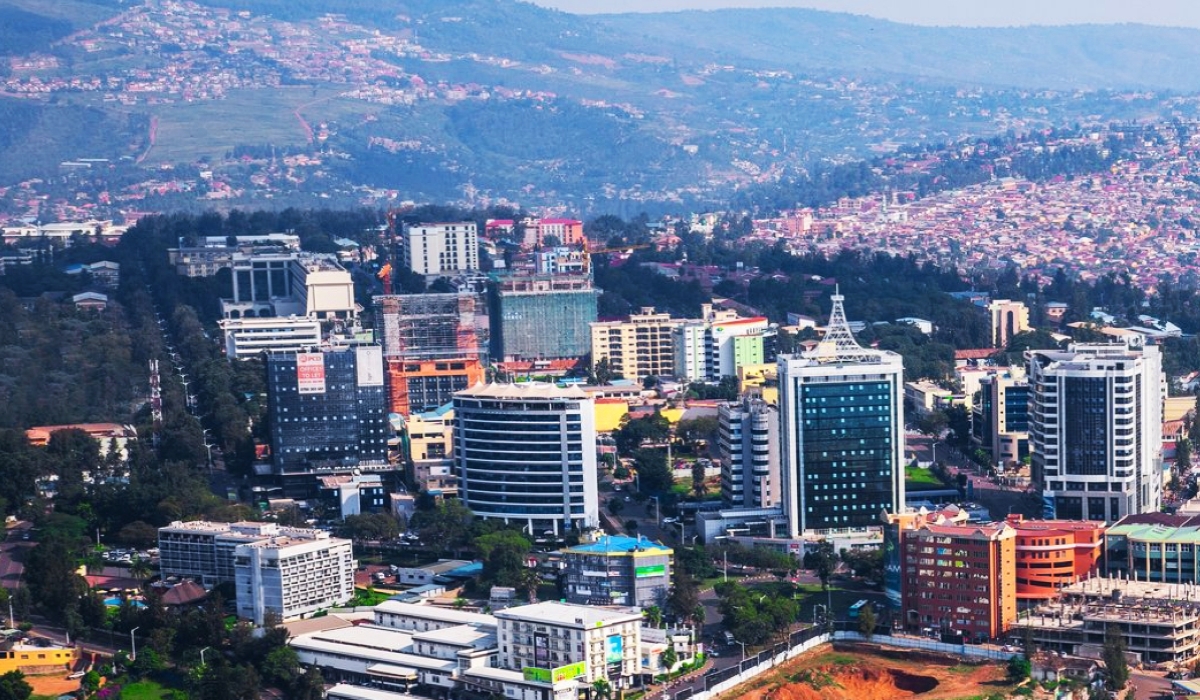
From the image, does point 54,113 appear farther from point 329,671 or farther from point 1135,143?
point 329,671

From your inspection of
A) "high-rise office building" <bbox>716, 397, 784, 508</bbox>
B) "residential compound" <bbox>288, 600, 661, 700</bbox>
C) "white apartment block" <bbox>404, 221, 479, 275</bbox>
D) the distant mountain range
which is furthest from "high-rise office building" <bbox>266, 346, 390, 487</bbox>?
the distant mountain range

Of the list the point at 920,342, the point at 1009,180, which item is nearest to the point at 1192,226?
the point at 1009,180

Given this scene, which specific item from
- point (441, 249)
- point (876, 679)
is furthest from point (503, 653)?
point (441, 249)

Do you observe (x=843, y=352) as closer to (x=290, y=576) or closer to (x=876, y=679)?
(x=876, y=679)

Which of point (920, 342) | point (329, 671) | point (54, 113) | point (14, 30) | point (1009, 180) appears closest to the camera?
point (329, 671)

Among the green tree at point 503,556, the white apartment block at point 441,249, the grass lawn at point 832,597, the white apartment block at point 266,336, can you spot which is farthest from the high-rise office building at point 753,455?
the white apartment block at point 441,249

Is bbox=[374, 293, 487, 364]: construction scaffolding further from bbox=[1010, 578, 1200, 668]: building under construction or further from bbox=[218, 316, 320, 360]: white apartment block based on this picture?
bbox=[1010, 578, 1200, 668]: building under construction

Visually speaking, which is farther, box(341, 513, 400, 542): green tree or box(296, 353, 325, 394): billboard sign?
box(296, 353, 325, 394): billboard sign
